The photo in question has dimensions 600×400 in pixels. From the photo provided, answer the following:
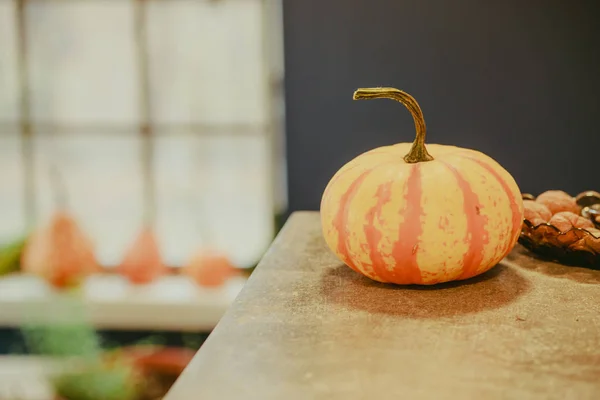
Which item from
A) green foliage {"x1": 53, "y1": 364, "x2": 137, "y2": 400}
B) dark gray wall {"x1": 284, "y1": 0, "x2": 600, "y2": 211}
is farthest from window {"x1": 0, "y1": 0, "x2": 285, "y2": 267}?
green foliage {"x1": 53, "y1": 364, "x2": 137, "y2": 400}

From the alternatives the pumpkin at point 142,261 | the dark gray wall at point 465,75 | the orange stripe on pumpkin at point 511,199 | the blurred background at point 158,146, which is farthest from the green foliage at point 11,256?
the orange stripe on pumpkin at point 511,199

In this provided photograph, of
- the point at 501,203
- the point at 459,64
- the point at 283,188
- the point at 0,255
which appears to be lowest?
the point at 0,255

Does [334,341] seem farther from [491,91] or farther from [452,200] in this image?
[491,91]

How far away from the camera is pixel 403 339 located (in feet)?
2.38

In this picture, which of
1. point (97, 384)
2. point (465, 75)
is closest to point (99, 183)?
point (97, 384)

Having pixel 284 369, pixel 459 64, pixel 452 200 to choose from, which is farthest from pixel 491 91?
pixel 284 369

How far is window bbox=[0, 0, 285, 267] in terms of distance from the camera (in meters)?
2.49

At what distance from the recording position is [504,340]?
0.72m

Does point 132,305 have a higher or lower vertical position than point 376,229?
lower

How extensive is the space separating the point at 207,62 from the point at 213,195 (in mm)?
489

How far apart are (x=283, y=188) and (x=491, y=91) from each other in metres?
0.73

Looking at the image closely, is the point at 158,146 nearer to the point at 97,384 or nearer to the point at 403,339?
the point at 97,384

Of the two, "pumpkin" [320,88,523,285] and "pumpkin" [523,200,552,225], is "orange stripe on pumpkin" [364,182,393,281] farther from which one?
"pumpkin" [523,200,552,225]

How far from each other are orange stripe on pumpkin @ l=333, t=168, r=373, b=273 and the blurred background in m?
1.17
